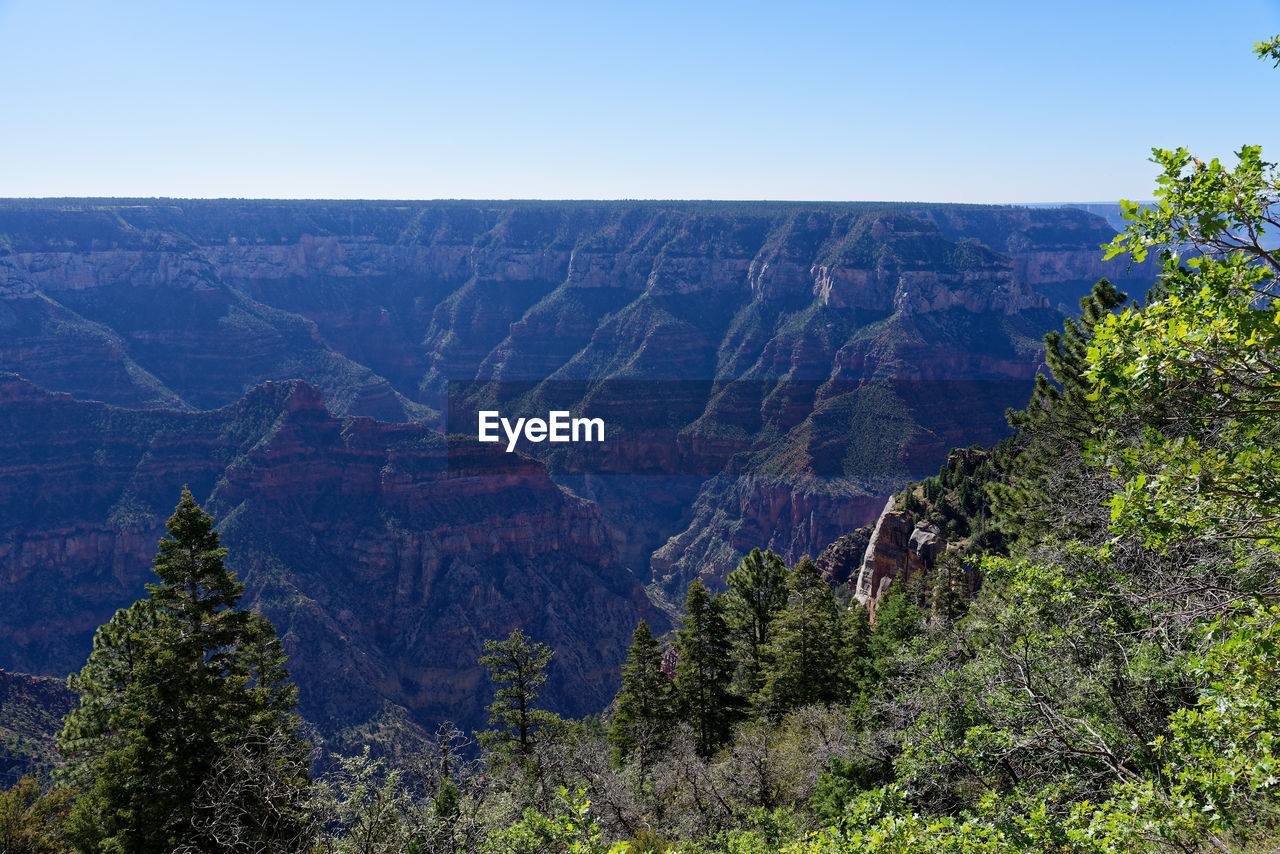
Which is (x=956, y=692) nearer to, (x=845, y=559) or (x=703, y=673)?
(x=703, y=673)

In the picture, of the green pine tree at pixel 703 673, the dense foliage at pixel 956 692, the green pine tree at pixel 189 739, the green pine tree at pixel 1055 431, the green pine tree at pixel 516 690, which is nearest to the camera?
the dense foliage at pixel 956 692

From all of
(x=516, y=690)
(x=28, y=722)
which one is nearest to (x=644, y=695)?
(x=516, y=690)

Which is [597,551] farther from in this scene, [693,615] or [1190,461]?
[1190,461]

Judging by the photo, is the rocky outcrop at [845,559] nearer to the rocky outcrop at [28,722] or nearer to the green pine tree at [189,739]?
the green pine tree at [189,739]

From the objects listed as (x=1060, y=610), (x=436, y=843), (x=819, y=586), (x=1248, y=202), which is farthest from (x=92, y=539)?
(x=1248, y=202)

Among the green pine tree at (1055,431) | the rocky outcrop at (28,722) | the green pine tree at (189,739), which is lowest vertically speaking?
the rocky outcrop at (28,722)

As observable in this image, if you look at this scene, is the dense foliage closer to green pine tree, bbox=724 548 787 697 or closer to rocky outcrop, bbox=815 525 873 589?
green pine tree, bbox=724 548 787 697

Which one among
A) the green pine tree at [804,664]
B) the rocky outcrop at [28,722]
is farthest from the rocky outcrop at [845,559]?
the rocky outcrop at [28,722]
